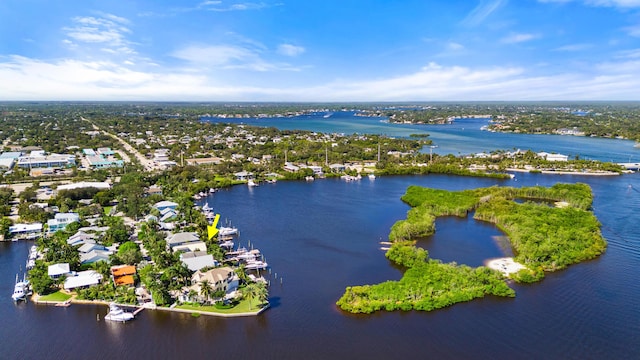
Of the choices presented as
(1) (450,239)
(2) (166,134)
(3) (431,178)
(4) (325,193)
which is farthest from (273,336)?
(2) (166,134)

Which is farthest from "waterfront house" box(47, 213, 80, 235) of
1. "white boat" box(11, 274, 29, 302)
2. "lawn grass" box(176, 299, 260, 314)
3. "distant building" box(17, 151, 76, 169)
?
"distant building" box(17, 151, 76, 169)

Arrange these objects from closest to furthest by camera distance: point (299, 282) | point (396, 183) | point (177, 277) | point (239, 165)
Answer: point (177, 277), point (299, 282), point (396, 183), point (239, 165)

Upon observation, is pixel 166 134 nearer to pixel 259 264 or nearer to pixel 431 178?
pixel 431 178

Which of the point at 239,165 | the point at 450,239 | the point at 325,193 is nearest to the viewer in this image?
the point at 450,239

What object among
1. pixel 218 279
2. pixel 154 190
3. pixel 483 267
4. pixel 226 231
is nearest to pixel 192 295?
pixel 218 279

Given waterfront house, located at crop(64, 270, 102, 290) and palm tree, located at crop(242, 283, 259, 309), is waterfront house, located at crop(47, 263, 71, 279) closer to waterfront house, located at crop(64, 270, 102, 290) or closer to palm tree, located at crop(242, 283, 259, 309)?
waterfront house, located at crop(64, 270, 102, 290)

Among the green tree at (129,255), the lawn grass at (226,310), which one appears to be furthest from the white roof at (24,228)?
the lawn grass at (226,310)

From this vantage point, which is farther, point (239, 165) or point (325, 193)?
point (239, 165)
